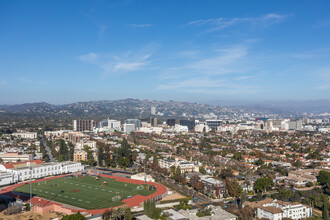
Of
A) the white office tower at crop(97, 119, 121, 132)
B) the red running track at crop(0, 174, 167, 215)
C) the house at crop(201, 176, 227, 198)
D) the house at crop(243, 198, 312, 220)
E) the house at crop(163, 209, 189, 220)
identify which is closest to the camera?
the house at crop(163, 209, 189, 220)

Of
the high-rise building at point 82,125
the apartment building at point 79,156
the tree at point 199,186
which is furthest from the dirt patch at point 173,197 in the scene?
the high-rise building at point 82,125

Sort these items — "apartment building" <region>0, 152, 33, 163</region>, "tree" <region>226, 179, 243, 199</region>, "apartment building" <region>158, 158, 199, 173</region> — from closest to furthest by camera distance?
"tree" <region>226, 179, 243, 199</region>
"apartment building" <region>158, 158, 199, 173</region>
"apartment building" <region>0, 152, 33, 163</region>

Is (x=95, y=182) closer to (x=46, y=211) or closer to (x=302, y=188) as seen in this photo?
(x=46, y=211)

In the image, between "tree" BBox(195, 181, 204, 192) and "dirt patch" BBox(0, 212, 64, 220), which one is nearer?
"dirt patch" BBox(0, 212, 64, 220)

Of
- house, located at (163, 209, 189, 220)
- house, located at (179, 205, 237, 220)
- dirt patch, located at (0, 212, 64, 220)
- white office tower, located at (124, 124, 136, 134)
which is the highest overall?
white office tower, located at (124, 124, 136, 134)

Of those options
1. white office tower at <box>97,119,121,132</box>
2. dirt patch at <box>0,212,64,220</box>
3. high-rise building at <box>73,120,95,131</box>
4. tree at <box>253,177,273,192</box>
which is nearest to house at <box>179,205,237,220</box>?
tree at <box>253,177,273,192</box>

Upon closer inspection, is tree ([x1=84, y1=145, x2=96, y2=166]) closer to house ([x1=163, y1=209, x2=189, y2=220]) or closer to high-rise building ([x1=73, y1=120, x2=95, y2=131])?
house ([x1=163, y1=209, x2=189, y2=220])

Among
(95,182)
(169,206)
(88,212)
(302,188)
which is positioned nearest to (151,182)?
(95,182)

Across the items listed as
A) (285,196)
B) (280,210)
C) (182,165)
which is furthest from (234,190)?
(182,165)

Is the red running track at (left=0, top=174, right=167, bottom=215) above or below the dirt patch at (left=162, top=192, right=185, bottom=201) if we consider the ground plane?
above
